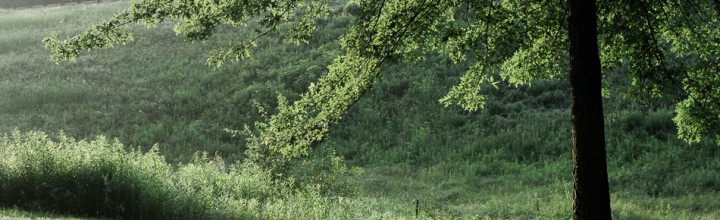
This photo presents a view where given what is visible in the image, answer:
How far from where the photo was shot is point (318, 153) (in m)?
27.1

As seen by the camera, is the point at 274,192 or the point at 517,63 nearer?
the point at 517,63

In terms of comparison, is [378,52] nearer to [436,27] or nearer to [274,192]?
[436,27]

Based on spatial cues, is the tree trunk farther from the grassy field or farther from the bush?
the bush

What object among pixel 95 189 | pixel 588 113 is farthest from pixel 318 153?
pixel 588 113

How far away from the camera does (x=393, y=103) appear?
3181 centimetres

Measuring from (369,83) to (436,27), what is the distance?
1.64 meters

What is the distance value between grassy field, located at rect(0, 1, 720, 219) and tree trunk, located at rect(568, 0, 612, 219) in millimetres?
5508

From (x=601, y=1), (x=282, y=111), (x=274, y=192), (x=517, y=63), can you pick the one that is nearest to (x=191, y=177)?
(x=274, y=192)

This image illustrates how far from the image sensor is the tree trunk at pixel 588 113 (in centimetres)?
986

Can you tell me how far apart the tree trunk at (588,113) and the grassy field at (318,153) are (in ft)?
18.1

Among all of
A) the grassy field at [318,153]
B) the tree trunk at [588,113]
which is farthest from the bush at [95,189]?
the tree trunk at [588,113]

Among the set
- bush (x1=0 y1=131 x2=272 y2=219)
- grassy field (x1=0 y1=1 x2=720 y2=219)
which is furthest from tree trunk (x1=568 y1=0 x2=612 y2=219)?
bush (x1=0 y1=131 x2=272 y2=219)

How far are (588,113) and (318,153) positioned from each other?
1797cm

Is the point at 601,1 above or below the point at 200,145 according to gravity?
above
